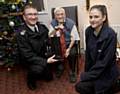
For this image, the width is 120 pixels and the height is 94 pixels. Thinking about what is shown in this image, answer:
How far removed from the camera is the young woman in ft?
6.93

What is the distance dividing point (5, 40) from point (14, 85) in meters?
0.69

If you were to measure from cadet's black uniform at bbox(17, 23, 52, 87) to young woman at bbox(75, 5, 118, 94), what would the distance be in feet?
2.54

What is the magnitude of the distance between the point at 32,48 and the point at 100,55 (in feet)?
3.65

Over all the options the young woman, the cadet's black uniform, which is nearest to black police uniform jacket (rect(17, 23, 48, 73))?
the cadet's black uniform

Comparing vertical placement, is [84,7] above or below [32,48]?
above

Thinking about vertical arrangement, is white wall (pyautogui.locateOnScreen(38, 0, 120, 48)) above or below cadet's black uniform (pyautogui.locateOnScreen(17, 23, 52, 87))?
above

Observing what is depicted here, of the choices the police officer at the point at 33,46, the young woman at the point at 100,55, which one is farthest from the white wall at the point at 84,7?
the young woman at the point at 100,55

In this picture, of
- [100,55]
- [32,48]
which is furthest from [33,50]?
[100,55]

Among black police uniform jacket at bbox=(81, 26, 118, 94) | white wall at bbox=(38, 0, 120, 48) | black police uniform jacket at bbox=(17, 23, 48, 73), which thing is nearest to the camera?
black police uniform jacket at bbox=(81, 26, 118, 94)

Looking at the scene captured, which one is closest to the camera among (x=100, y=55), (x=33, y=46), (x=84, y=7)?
(x=100, y=55)

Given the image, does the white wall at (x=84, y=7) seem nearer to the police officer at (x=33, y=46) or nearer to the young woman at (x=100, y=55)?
the police officer at (x=33, y=46)

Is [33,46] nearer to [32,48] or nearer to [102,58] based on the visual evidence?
[32,48]

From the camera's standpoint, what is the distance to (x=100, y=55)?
2.17 meters

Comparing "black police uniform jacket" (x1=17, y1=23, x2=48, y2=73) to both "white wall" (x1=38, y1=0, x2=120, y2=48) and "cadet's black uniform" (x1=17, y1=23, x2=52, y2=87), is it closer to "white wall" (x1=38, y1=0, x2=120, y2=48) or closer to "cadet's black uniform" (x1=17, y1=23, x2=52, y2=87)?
"cadet's black uniform" (x1=17, y1=23, x2=52, y2=87)
